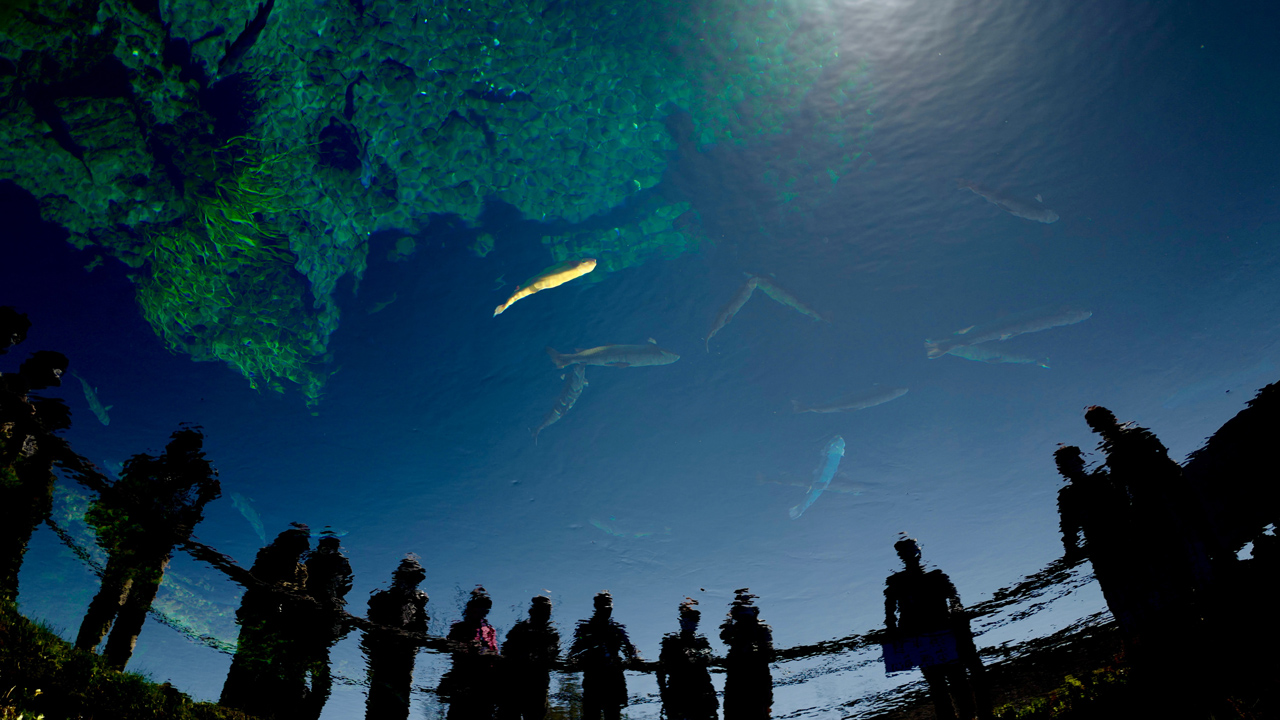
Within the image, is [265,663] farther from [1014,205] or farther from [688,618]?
[1014,205]

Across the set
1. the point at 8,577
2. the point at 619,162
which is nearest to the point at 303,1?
the point at 619,162

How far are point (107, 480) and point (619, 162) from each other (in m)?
11.8

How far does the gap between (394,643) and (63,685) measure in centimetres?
264

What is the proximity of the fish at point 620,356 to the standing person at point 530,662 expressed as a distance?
8933 mm

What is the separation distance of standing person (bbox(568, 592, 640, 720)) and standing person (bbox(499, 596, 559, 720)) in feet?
1.61

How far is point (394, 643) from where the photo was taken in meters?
5.47

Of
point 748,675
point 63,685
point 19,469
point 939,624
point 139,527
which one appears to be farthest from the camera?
point 748,675

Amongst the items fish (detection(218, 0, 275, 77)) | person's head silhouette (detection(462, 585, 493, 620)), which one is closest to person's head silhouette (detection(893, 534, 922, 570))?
person's head silhouette (detection(462, 585, 493, 620))

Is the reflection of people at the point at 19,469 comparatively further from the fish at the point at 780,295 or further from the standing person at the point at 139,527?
the fish at the point at 780,295

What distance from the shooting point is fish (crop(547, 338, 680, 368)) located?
1535 centimetres

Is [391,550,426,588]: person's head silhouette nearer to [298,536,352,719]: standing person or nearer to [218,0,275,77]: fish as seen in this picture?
[298,536,352,719]: standing person

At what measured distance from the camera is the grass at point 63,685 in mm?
3410

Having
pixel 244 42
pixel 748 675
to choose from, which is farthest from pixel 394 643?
pixel 244 42

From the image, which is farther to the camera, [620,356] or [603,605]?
[620,356]
